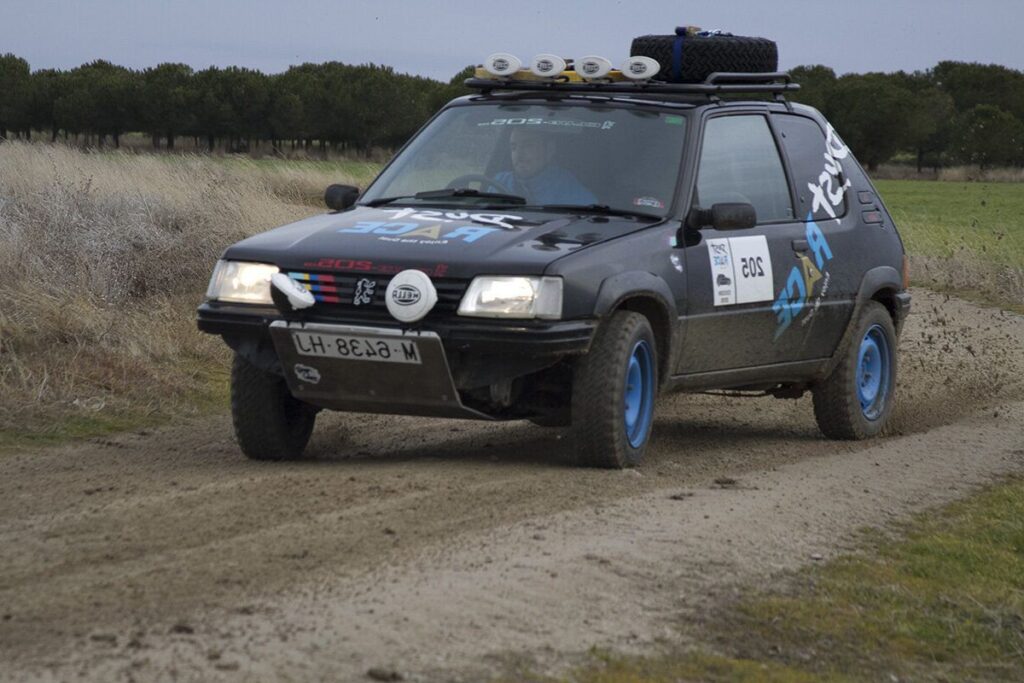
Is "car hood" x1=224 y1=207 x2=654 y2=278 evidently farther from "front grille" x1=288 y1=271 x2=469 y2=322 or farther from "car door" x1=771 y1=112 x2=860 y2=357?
"car door" x1=771 y1=112 x2=860 y2=357

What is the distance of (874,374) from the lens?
1013 cm

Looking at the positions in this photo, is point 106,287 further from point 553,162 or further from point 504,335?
point 504,335

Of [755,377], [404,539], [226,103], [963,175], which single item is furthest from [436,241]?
[963,175]

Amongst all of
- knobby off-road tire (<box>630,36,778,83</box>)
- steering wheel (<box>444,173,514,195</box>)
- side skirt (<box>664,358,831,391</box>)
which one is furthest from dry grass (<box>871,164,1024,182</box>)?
steering wheel (<box>444,173,514,195</box>)

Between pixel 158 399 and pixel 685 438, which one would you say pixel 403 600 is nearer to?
pixel 685 438

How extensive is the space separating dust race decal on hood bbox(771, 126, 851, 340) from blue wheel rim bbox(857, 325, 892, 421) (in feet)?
2.57

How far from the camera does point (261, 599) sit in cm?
509

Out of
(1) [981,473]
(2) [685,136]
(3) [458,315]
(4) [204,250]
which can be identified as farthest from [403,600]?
(4) [204,250]

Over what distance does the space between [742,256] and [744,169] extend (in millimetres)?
572

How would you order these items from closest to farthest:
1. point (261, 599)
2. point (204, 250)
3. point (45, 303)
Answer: point (261, 599), point (45, 303), point (204, 250)

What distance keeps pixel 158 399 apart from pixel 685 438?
3304 mm

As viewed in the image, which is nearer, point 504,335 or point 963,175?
point 504,335

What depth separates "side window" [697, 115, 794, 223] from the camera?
8523 mm

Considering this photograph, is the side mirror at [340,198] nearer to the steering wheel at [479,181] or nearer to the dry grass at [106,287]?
the steering wheel at [479,181]
